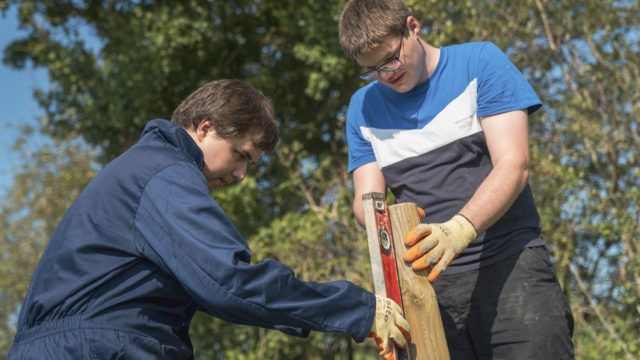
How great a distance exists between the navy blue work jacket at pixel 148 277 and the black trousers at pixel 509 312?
50cm

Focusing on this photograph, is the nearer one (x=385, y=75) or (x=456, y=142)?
(x=456, y=142)

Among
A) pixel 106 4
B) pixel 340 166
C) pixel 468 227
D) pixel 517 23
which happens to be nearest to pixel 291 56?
pixel 340 166

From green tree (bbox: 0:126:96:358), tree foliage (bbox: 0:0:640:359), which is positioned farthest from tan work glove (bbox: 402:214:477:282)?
green tree (bbox: 0:126:96:358)

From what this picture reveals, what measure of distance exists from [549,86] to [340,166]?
9.18 feet

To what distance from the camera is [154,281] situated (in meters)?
1.84

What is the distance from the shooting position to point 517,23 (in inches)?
221

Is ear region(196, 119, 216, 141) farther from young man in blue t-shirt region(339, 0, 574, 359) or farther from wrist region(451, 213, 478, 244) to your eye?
wrist region(451, 213, 478, 244)

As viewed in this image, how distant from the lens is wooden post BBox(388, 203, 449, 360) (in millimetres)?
2020

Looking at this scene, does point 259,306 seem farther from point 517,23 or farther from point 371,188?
point 517,23

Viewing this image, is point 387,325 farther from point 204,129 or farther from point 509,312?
point 204,129

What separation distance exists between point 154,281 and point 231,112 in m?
0.75

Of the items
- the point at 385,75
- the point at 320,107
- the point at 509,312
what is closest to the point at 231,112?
the point at 385,75

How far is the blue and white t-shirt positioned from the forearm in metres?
0.14

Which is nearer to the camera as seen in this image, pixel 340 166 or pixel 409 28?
pixel 409 28
